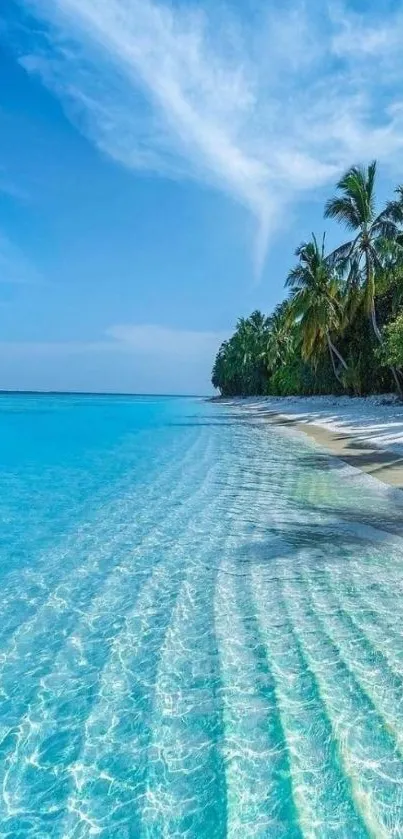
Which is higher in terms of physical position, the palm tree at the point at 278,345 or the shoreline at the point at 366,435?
the palm tree at the point at 278,345

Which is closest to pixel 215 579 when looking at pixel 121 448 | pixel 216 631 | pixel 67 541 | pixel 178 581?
pixel 178 581

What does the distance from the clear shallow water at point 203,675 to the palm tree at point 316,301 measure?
81.5ft

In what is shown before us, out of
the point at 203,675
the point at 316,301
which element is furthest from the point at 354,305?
the point at 203,675

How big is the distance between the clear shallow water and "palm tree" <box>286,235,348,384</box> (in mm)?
24853

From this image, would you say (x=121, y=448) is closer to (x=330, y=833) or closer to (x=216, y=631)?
(x=216, y=631)

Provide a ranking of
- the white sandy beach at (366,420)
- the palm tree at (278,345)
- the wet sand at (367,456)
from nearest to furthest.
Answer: the wet sand at (367,456)
the white sandy beach at (366,420)
the palm tree at (278,345)

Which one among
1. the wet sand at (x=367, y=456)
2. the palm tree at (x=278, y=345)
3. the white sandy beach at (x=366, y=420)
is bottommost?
the wet sand at (x=367, y=456)

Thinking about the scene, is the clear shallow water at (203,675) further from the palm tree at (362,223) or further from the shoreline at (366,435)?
the palm tree at (362,223)

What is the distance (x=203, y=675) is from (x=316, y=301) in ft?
99.3

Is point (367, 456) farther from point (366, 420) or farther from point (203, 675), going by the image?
point (203, 675)

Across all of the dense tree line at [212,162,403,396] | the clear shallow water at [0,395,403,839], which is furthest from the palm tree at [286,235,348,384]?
the clear shallow water at [0,395,403,839]

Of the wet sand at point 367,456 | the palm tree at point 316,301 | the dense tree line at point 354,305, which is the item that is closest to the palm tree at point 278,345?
the dense tree line at point 354,305

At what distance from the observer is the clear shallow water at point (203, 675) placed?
2.24 m

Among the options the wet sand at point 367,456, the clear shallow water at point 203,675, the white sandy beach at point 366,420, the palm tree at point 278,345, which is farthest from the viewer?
the palm tree at point 278,345
